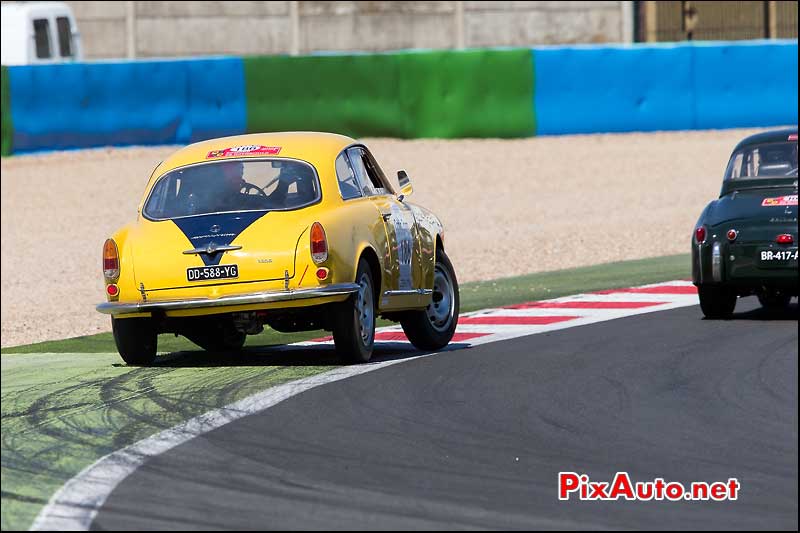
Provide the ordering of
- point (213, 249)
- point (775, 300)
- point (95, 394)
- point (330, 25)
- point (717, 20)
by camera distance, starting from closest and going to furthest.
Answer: point (95, 394) < point (213, 249) < point (775, 300) < point (330, 25) < point (717, 20)

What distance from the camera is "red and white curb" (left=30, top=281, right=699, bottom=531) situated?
6598 millimetres

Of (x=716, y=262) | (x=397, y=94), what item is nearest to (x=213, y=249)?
(x=716, y=262)

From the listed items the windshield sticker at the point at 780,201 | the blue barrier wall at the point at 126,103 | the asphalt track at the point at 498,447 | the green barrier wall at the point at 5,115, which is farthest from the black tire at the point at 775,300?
the green barrier wall at the point at 5,115

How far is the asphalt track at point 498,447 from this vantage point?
20.7 feet

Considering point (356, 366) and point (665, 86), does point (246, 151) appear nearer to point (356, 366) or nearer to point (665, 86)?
point (356, 366)

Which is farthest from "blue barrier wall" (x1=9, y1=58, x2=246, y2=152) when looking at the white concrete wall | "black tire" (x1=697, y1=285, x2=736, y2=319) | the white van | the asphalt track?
the asphalt track

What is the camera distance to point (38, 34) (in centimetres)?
3300

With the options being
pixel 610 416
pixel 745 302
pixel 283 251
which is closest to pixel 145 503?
pixel 610 416

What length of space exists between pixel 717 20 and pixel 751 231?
131 feet

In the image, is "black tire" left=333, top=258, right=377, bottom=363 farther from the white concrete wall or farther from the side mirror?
the white concrete wall

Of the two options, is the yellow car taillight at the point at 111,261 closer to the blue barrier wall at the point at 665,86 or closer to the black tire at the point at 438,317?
the black tire at the point at 438,317

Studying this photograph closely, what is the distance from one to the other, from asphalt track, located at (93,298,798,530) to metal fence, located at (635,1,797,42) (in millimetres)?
40162

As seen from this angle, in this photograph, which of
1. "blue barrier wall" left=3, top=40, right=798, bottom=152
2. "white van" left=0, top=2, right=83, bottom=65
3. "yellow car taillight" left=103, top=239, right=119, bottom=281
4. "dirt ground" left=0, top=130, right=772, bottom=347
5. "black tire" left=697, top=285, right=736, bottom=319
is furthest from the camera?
"white van" left=0, top=2, right=83, bottom=65

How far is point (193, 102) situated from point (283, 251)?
68.0 feet
